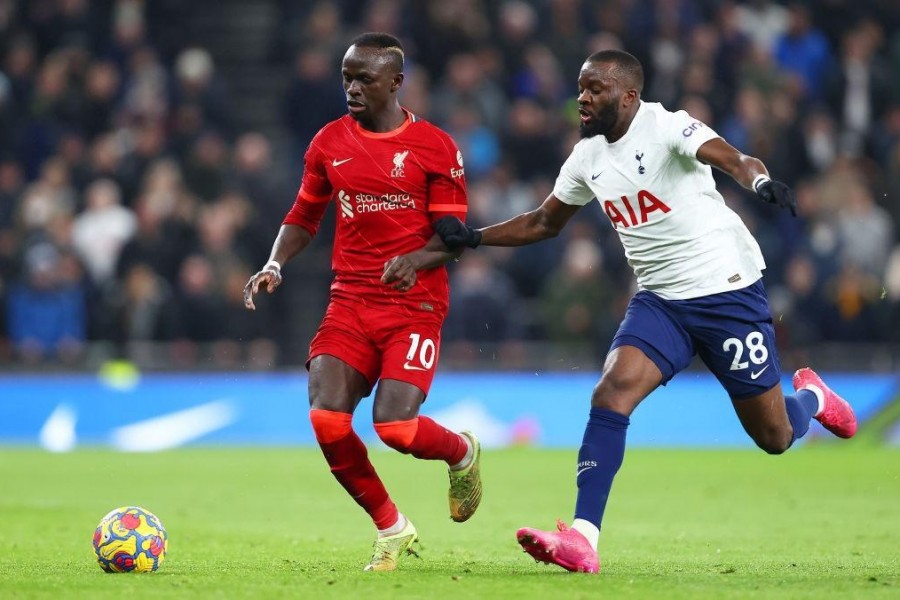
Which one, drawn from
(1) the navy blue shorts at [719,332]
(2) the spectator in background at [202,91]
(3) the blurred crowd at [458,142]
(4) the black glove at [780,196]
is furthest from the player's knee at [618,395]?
(2) the spectator in background at [202,91]

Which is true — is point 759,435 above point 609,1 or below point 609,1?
below

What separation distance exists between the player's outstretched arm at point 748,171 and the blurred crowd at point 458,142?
30.2ft

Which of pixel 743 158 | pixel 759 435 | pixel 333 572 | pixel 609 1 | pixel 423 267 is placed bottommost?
pixel 333 572

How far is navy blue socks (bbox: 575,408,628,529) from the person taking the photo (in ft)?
23.6

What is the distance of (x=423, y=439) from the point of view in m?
7.55

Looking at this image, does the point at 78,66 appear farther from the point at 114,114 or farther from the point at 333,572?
the point at 333,572

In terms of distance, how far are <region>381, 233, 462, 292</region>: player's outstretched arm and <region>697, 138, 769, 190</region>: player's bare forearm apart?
1.29 m

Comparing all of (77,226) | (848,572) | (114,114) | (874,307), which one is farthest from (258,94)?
(848,572)

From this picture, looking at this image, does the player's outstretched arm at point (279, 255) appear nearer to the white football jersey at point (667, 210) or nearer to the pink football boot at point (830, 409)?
the white football jersey at point (667, 210)

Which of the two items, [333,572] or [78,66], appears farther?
[78,66]

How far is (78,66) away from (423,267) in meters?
12.1

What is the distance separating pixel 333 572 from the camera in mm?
7293

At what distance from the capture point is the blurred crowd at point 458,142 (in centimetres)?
1673

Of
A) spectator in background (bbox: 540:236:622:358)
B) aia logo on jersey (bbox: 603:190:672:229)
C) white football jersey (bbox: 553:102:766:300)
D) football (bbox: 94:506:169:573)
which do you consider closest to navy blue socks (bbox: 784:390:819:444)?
white football jersey (bbox: 553:102:766:300)
